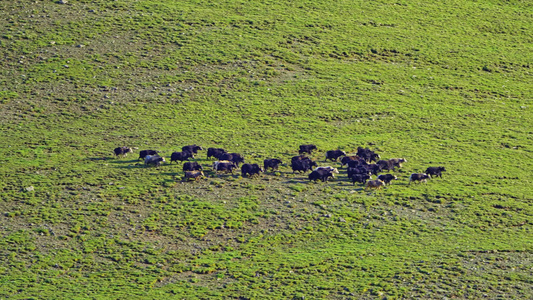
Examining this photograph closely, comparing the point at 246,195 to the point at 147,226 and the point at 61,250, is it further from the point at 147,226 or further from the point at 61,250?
the point at 61,250

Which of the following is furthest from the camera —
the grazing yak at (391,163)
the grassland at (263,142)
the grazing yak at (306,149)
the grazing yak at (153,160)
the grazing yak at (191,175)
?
the grazing yak at (306,149)

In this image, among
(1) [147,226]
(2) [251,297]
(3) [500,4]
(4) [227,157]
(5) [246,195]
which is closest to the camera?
(2) [251,297]

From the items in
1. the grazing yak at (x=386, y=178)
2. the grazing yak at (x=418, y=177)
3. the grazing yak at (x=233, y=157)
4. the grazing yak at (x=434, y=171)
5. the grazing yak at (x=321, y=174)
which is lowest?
the grazing yak at (x=233, y=157)

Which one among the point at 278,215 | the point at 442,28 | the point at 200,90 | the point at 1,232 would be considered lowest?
the point at 1,232

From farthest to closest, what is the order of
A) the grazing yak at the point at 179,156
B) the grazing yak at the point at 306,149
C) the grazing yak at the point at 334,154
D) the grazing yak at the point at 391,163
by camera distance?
1. the grazing yak at the point at 306,149
2. the grazing yak at the point at 334,154
3. the grazing yak at the point at 391,163
4. the grazing yak at the point at 179,156

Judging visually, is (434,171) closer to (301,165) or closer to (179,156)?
(301,165)

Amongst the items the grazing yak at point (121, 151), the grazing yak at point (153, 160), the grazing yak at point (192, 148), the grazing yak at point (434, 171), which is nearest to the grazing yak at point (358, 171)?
the grazing yak at point (434, 171)

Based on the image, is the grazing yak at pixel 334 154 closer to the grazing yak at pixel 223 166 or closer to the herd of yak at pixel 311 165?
the herd of yak at pixel 311 165

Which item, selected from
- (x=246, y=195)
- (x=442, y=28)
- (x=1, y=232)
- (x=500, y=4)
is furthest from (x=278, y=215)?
(x=500, y=4)
